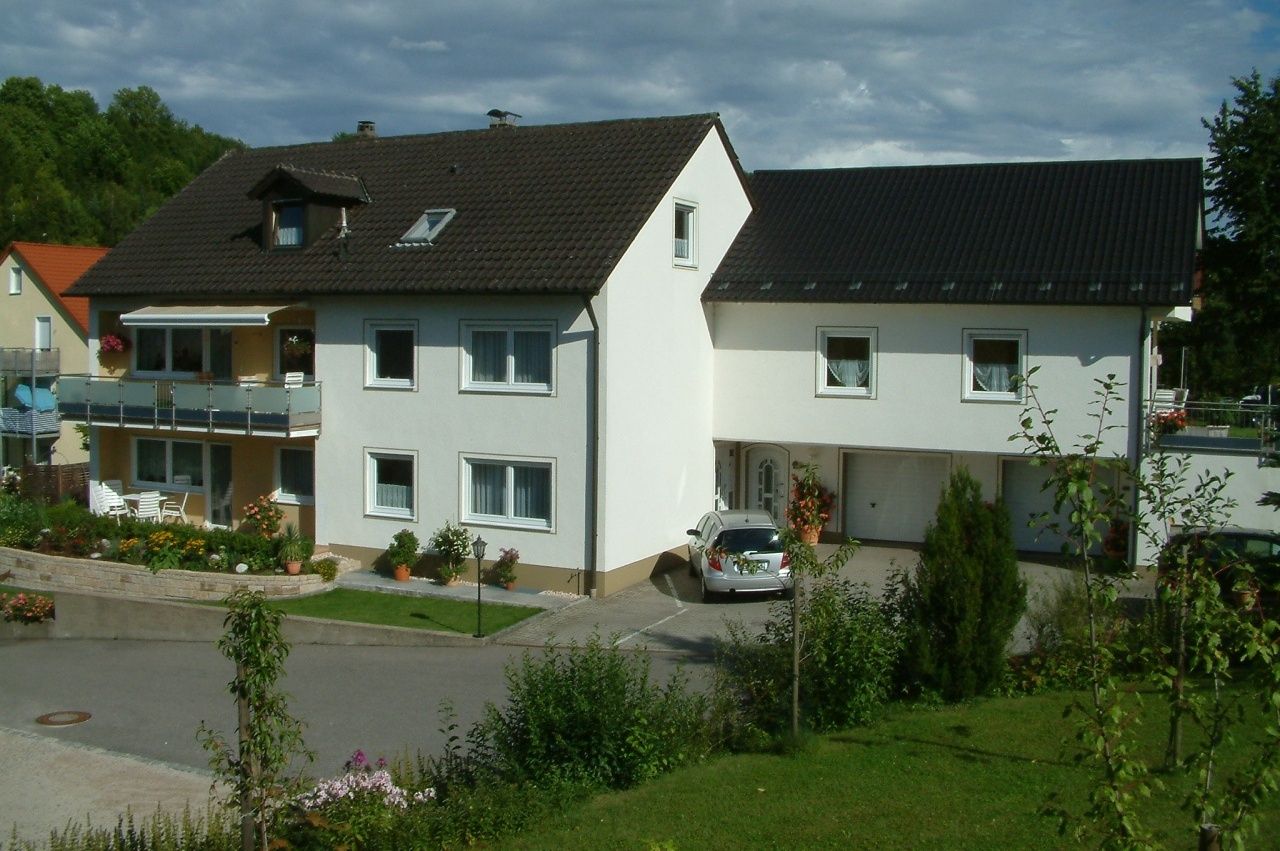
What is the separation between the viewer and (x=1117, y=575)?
29.3 ft

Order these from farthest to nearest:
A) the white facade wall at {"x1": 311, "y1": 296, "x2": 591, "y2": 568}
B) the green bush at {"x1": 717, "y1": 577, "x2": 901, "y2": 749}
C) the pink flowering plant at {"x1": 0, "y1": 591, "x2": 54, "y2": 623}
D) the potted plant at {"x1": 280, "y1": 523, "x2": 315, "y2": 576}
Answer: the potted plant at {"x1": 280, "y1": 523, "x2": 315, "y2": 576}, the pink flowering plant at {"x1": 0, "y1": 591, "x2": 54, "y2": 623}, the white facade wall at {"x1": 311, "y1": 296, "x2": 591, "y2": 568}, the green bush at {"x1": 717, "y1": 577, "x2": 901, "y2": 749}

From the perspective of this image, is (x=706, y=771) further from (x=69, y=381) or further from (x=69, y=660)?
(x=69, y=381)

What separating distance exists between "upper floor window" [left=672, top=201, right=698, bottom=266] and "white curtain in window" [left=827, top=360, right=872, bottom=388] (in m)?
3.71

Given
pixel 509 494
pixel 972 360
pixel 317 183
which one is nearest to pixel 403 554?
pixel 509 494

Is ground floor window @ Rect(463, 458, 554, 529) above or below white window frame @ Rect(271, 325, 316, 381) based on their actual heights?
below

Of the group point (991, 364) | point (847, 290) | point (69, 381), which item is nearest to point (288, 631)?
point (69, 381)

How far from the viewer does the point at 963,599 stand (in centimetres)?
1354

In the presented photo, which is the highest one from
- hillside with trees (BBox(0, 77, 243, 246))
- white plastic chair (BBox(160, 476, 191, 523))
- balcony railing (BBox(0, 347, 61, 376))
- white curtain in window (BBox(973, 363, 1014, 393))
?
hillside with trees (BBox(0, 77, 243, 246))

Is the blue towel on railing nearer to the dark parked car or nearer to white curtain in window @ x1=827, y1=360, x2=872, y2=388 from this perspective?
white curtain in window @ x1=827, y1=360, x2=872, y2=388

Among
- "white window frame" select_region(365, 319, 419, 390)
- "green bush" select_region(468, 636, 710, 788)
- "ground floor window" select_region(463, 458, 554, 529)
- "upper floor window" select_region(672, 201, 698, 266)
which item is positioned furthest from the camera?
"upper floor window" select_region(672, 201, 698, 266)

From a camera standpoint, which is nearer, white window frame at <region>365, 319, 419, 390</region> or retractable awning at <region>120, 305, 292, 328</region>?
white window frame at <region>365, 319, 419, 390</region>

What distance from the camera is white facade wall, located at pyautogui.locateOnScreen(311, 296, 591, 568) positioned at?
22.6 m

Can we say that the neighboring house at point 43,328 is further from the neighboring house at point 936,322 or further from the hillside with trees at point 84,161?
the neighboring house at point 936,322

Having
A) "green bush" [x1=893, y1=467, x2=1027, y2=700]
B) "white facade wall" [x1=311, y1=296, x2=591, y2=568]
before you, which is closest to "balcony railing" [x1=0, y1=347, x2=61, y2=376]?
"white facade wall" [x1=311, y1=296, x2=591, y2=568]
